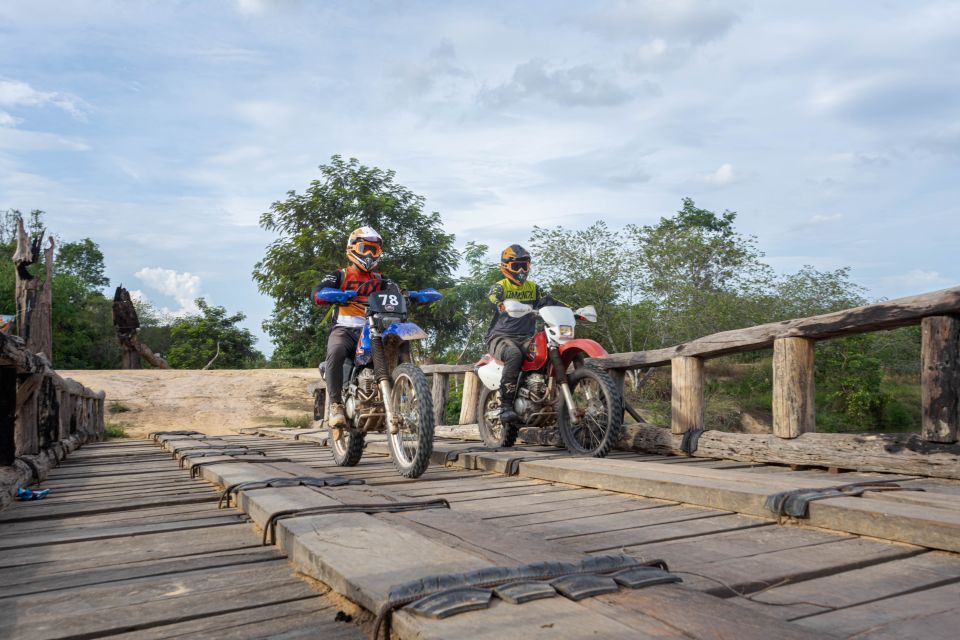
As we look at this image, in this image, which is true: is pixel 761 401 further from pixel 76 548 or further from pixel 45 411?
pixel 76 548

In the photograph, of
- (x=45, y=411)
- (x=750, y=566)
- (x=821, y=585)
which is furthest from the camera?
(x=45, y=411)

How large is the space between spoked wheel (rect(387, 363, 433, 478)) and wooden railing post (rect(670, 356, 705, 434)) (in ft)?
7.02

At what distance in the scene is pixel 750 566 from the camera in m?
2.15

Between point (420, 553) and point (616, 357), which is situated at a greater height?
point (616, 357)

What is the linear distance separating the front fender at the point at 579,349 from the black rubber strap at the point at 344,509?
2970 mm

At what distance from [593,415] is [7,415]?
151 inches

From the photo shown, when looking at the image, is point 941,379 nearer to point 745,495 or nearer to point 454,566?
point 745,495

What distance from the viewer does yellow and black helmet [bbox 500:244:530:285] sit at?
6.66 m

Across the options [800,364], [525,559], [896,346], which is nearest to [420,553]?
[525,559]

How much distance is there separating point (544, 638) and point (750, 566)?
1.11m

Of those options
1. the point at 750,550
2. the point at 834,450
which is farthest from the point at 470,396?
the point at 750,550

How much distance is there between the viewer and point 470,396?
8.66 metres

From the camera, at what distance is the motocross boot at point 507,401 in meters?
6.11

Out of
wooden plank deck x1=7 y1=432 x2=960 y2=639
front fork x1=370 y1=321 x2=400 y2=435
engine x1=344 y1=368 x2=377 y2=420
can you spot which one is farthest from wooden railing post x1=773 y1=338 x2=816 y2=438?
engine x1=344 y1=368 x2=377 y2=420
